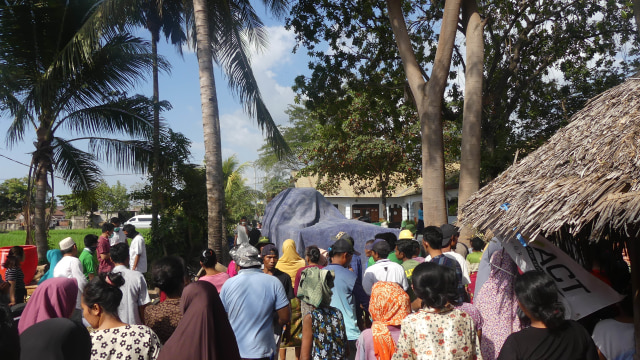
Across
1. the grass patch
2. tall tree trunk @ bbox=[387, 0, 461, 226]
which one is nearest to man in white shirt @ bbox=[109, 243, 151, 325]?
tall tree trunk @ bbox=[387, 0, 461, 226]

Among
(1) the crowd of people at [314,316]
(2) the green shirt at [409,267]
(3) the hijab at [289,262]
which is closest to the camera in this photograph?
(1) the crowd of people at [314,316]

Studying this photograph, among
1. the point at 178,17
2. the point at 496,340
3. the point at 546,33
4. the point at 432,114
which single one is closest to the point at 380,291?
the point at 496,340

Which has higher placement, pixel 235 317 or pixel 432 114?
pixel 432 114

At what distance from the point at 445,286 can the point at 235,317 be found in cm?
200

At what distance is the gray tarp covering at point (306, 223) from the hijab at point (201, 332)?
263 inches

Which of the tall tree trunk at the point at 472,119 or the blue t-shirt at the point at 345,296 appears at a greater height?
the tall tree trunk at the point at 472,119

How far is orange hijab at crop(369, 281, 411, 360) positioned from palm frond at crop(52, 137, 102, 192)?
Answer: 11.0 m

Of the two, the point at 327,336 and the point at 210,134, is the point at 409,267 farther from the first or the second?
the point at 210,134

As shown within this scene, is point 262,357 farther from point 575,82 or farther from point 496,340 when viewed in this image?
point 575,82

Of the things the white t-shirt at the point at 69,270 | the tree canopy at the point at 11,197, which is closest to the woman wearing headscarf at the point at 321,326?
the white t-shirt at the point at 69,270

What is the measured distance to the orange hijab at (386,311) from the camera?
3625 mm

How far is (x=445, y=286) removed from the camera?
3094 millimetres

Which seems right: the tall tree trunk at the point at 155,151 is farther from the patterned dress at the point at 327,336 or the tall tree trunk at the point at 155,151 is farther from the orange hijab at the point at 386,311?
the orange hijab at the point at 386,311

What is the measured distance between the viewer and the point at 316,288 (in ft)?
14.3
